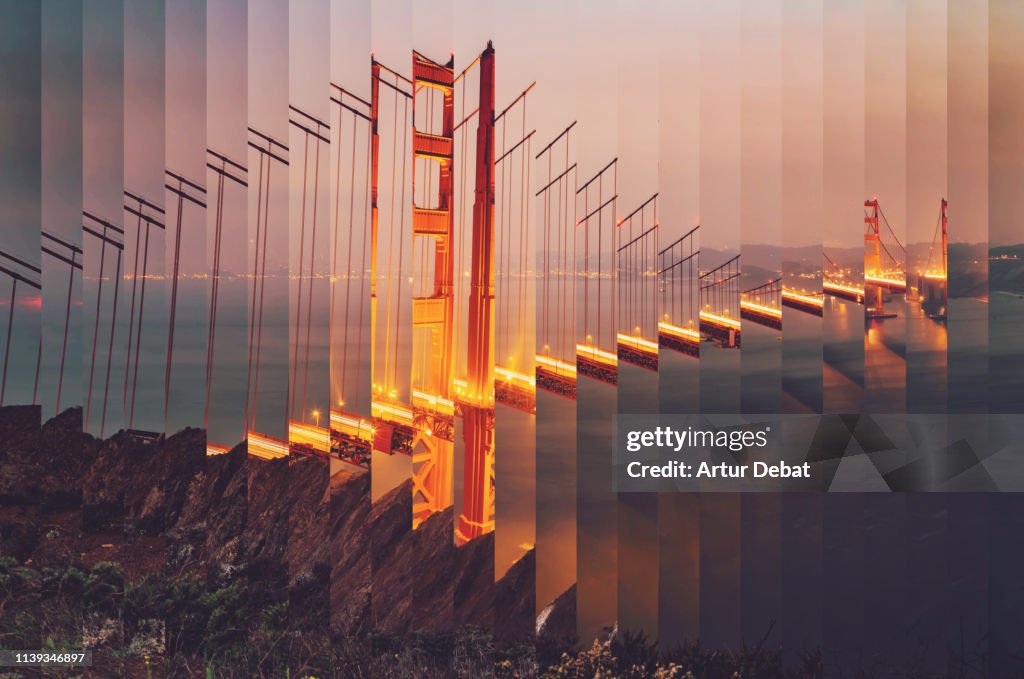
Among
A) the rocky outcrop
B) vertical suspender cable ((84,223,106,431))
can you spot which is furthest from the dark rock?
vertical suspender cable ((84,223,106,431))

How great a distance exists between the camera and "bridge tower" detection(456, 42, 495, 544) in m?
4.57

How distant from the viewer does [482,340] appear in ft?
14.9

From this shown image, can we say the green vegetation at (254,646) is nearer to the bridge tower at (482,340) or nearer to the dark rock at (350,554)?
the dark rock at (350,554)

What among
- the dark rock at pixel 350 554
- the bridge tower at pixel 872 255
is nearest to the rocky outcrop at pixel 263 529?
the dark rock at pixel 350 554

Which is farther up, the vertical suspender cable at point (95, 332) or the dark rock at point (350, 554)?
the vertical suspender cable at point (95, 332)

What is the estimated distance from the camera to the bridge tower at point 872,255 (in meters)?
4.66

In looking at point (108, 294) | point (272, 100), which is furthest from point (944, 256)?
point (108, 294)

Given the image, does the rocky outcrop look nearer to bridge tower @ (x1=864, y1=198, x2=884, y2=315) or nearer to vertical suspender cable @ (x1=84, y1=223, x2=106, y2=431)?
vertical suspender cable @ (x1=84, y1=223, x2=106, y2=431)

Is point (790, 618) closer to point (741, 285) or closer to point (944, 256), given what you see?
point (741, 285)

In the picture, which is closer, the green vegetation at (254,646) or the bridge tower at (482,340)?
the green vegetation at (254,646)

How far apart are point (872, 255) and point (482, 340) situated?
222 centimetres

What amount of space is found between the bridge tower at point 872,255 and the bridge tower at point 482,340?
2.00 m

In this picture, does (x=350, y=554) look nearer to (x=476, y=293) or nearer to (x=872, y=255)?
(x=476, y=293)

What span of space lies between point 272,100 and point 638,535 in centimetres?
313
